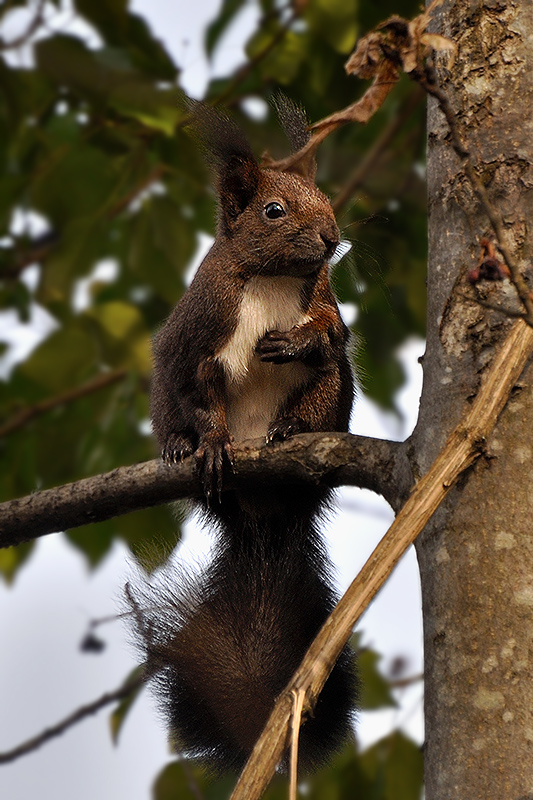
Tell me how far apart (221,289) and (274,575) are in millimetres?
660

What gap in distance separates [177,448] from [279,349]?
1.03 ft

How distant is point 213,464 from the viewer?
1986 millimetres

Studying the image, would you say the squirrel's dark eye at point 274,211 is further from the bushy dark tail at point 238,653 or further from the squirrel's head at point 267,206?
the bushy dark tail at point 238,653

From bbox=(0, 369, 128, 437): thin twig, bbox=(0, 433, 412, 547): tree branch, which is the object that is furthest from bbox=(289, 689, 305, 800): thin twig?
bbox=(0, 369, 128, 437): thin twig

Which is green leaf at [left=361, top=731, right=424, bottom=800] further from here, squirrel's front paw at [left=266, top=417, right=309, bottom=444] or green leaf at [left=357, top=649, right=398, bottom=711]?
squirrel's front paw at [left=266, top=417, right=309, bottom=444]

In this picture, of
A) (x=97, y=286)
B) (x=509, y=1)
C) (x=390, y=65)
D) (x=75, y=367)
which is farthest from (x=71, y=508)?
(x=97, y=286)

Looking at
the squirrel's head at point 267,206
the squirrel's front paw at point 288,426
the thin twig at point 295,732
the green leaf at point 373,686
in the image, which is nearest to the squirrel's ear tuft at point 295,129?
the squirrel's head at point 267,206

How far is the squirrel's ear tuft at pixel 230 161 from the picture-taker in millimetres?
2316

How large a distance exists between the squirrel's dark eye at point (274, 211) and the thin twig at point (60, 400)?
4.08 ft

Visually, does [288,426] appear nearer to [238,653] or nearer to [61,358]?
[238,653]

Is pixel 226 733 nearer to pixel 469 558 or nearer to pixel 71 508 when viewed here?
pixel 71 508

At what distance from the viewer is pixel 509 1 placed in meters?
1.70

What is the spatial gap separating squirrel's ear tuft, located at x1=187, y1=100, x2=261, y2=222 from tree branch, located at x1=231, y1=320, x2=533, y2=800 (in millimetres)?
1131

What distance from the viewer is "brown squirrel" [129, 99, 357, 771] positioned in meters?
1.95
